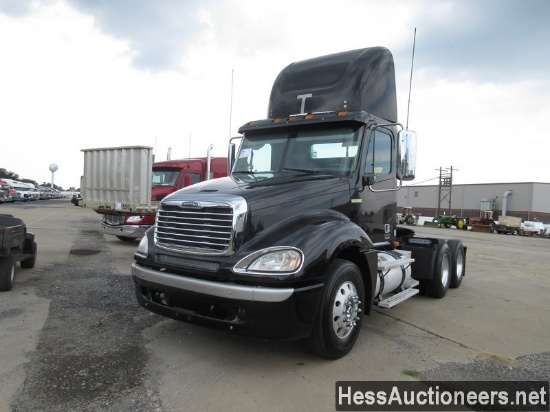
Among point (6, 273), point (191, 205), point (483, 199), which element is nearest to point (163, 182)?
point (6, 273)

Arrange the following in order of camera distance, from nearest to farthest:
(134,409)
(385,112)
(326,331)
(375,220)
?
(134,409), (326,331), (375,220), (385,112)

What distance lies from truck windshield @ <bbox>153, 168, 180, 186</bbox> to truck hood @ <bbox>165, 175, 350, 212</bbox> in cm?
826

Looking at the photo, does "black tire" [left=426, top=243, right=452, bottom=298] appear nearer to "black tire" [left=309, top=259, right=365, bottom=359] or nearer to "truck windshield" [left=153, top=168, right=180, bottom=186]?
"black tire" [left=309, top=259, right=365, bottom=359]

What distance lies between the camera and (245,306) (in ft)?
10.6

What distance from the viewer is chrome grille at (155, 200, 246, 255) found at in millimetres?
3541

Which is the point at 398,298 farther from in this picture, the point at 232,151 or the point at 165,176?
the point at 165,176

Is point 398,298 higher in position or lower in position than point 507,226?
higher

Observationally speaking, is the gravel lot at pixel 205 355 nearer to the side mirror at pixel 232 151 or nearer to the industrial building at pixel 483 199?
the side mirror at pixel 232 151

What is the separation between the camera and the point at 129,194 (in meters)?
10.5

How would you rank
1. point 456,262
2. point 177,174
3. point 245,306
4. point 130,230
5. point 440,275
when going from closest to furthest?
1. point 245,306
2. point 440,275
3. point 456,262
4. point 130,230
5. point 177,174

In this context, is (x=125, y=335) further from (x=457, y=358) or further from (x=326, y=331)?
(x=457, y=358)

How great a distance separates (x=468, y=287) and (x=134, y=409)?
6.75 m

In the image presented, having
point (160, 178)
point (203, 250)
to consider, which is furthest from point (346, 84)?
point (160, 178)

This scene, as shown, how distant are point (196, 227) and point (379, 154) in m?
2.58
